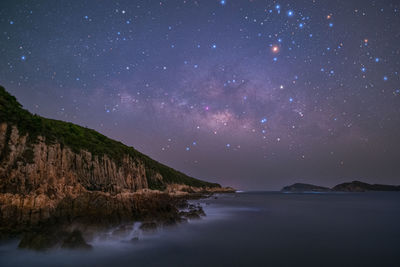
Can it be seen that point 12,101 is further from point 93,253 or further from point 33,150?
point 93,253

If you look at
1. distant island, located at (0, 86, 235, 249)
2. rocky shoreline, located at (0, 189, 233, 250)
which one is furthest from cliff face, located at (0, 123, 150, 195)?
rocky shoreline, located at (0, 189, 233, 250)

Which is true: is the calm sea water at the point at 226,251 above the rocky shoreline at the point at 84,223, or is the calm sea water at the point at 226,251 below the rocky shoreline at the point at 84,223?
below

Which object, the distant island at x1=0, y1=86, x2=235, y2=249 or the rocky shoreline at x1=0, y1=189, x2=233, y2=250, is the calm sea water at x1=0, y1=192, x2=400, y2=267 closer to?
the rocky shoreline at x1=0, y1=189, x2=233, y2=250

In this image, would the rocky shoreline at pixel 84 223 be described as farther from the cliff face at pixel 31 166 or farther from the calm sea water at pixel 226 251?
the cliff face at pixel 31 166

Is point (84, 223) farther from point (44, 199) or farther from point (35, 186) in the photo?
point (35, 186)

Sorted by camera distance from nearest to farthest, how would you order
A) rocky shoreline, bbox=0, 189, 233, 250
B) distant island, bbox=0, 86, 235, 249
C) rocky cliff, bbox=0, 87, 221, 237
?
rocky shoreline, bbox=0, 189, 233, 250, distant island, bbox=0, 86, 235, 249, rocky cliff, bbox=0, 87, 221, 237

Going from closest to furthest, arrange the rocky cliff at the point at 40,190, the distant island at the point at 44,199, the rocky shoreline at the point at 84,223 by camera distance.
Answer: the rocky shoreline at the point at 84,223 → the distant island at the point at 44,199 → the rocky cliff at the point at 40,190

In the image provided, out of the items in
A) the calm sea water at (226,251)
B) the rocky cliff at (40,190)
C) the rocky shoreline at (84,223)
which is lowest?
the calm sea water at (226,251)

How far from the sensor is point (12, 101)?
23625 mm

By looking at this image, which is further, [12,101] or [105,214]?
[12,101]

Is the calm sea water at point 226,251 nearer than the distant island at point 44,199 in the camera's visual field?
Yes

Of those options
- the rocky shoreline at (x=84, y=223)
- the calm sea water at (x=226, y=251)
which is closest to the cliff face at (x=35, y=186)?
the rocky shoreline at (x=84, y=223)

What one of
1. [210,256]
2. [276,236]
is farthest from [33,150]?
[276,236]

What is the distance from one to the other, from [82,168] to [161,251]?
80.0 feet
